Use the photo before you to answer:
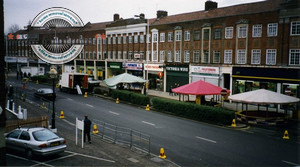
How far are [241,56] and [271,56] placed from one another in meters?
3.67

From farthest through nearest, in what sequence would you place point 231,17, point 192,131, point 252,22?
point 231,17 < point 252,22 < point 192,131

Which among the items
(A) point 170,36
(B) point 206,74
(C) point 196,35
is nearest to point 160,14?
(A) point 170,36

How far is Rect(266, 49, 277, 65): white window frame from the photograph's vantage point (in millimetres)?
29234

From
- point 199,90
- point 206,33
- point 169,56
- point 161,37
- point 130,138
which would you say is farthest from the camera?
point 161,37

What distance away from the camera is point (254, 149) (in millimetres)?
15203

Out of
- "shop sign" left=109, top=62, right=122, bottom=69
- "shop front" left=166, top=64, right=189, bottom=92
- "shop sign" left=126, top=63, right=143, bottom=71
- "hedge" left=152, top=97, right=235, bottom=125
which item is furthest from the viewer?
"shop sign" left=109, top=62, right=122, bottom=69

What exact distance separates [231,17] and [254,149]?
22046 mm

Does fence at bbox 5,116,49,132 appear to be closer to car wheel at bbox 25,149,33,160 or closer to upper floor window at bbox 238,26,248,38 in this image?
car wheel at bbox 25,149,33,160

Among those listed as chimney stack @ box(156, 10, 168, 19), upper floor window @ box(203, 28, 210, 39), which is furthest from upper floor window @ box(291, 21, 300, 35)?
chimney stack @ box(156, 10, 168, 19)

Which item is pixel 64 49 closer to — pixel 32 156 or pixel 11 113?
pixel 32 156

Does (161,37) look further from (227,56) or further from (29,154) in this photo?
(29,154)

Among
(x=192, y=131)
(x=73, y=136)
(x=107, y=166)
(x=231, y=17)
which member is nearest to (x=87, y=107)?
(x=73, y=136)

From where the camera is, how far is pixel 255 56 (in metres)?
31.0

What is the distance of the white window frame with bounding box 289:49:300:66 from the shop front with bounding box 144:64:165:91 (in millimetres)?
19315
